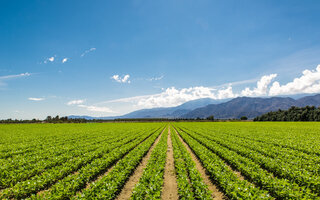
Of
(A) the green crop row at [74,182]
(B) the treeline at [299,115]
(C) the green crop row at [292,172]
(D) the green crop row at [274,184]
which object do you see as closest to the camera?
(D) the green crop row at [274,184]

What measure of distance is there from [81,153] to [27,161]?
5.16 m

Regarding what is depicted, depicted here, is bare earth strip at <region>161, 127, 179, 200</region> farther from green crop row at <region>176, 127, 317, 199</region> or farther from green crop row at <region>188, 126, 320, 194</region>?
green crop row at <region>188, 126, 320, 194</region>

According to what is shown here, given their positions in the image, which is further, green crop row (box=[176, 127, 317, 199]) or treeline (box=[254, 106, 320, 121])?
treeline (box=[254, 106, 320, 121])

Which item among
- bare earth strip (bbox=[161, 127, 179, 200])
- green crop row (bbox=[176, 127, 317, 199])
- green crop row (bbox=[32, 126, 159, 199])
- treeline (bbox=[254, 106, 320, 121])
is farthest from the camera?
treeline (bbox=[254, 106, 320, 121])

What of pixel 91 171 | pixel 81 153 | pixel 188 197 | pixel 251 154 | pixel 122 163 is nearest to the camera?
pixel 188 197

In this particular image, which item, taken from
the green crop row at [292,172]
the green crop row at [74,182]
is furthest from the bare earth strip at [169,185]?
the green crop row at [292,172]

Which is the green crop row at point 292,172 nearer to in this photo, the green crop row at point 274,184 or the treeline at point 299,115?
the green crop row at point 274,184

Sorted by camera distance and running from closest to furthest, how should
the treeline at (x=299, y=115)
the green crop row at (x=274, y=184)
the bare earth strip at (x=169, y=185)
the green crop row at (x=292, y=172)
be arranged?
1. the green crop row at (x=274, y=184)
2. the green crop row at (x=292, y=172)
3. the bare earth strip at (x=169, y=185)
4. the treeline at (x=299, y=115)

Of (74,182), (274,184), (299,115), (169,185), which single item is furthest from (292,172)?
(299,115)

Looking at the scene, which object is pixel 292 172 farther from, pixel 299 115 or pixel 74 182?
pixel 299 115

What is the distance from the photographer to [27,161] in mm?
14836

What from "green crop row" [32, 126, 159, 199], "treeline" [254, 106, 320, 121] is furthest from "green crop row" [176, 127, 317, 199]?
"treeline" [254, 106, 320, 121]

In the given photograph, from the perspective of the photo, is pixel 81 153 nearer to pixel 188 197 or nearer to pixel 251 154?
pixel 188 197

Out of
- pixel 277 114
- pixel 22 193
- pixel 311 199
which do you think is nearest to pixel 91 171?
pixel 22 193
